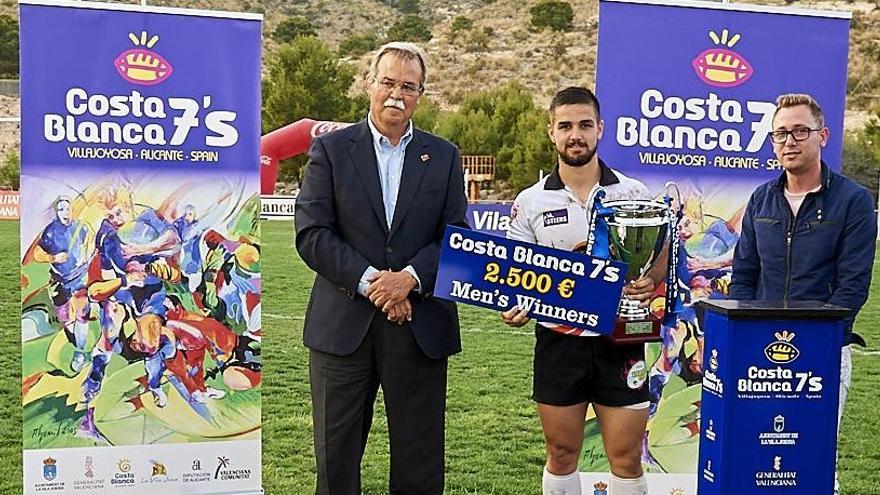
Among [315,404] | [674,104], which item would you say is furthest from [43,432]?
[674,104]

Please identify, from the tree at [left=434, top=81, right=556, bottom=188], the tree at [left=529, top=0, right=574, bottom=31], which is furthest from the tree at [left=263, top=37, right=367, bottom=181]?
the tree at [left=529, top=0, right=574, bottom=31]

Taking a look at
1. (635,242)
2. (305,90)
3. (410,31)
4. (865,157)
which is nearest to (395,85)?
(635,242)

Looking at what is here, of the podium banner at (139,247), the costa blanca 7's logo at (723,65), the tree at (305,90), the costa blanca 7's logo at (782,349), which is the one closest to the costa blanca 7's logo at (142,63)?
the podium banner at (139,247)

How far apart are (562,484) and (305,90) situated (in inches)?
1020

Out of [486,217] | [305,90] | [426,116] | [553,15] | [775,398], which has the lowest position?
[486,217]

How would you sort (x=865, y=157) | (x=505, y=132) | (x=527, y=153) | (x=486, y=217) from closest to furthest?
(x=486, y=217) < (x=527, y=153) < (x=865, y=157) < (x=505, y=132)

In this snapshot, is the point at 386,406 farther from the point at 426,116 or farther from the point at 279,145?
the point at 426,116

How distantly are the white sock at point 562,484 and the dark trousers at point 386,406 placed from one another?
13.4 inches

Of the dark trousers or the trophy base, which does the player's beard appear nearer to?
the trophy base

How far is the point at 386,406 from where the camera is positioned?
10.1 ft

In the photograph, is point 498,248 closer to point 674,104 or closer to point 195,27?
point 674,104

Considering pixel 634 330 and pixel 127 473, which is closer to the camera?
pixel 634 330

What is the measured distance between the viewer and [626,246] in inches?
115

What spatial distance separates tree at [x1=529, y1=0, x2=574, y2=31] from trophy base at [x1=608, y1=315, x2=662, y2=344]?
37.2 m
